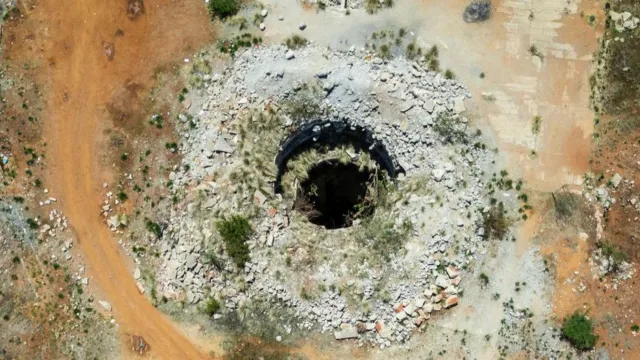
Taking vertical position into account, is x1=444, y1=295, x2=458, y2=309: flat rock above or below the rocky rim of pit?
below

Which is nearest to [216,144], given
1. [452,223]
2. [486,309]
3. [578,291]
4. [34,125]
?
[34,125]

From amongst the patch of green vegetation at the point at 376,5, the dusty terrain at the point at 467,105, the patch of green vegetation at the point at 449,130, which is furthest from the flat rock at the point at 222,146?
the patch of green vegetation at the point at 449,130

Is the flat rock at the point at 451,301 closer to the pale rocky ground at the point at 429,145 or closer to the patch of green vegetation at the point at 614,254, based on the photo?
the pale rocky ground at the point at 429,145

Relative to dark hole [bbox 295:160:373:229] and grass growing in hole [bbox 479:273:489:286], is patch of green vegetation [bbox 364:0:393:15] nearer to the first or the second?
dark hole [bbox 295:160:373:229]

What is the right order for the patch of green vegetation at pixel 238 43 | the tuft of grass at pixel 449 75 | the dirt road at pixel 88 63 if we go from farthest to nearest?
1. the patch of green vegetation at pixel 238 43
2. the dirt road at pixel 88 63
3. the tuft of grass at pixel 449 75

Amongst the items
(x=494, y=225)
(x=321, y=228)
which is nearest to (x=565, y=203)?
(x=494, y=225)

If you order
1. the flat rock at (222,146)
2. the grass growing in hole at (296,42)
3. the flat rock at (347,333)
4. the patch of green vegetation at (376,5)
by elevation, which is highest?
the patch of green vegetation at (376,5)

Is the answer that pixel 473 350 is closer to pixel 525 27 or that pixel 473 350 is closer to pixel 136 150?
pixel 525 27

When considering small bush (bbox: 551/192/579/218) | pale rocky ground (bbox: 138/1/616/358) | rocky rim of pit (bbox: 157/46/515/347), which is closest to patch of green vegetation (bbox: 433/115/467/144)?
rocky rim of pit (bbox: 157/46/515/347)
